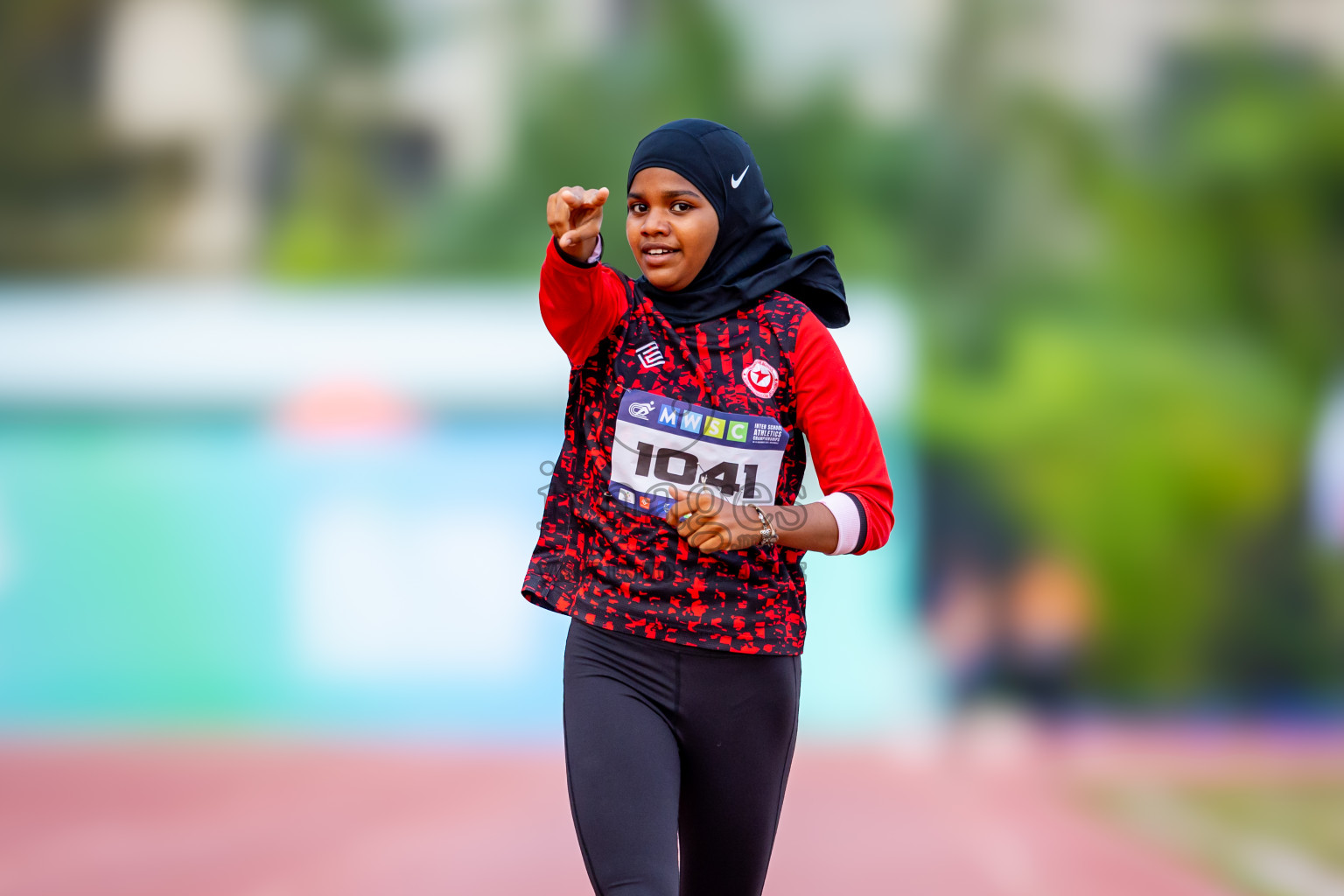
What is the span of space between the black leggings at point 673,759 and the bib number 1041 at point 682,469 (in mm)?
268

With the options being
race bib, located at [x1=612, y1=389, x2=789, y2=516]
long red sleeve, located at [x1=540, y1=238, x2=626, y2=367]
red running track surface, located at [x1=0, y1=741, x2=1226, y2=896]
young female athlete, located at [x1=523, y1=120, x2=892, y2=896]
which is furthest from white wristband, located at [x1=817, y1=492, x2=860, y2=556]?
red running track surface, located at [x1=0, y1=741, x2=1226, y2=896]

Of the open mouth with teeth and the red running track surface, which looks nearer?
the open mouth with teeth

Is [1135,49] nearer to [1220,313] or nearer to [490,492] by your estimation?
[1220,313]

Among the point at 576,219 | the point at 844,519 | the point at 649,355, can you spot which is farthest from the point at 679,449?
the point at 576,219

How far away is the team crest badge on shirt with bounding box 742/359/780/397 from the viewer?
2490mm

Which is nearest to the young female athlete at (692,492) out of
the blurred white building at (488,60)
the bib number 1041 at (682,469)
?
the bib number 1041 at (682,469)

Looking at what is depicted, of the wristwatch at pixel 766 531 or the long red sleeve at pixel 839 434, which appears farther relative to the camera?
the long red sleeve at pixel 839 434

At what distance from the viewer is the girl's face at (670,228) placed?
2514mm

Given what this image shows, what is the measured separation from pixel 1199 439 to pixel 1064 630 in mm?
1662

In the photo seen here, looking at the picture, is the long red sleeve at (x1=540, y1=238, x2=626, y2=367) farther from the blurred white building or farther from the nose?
the blurred white building

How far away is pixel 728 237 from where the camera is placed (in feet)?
8.44

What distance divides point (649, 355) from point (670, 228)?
0.70 feet

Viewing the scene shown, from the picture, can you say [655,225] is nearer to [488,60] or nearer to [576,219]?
[576,219]

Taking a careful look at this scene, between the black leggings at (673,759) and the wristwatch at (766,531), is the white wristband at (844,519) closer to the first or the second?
the wristwatch at (766,531)
